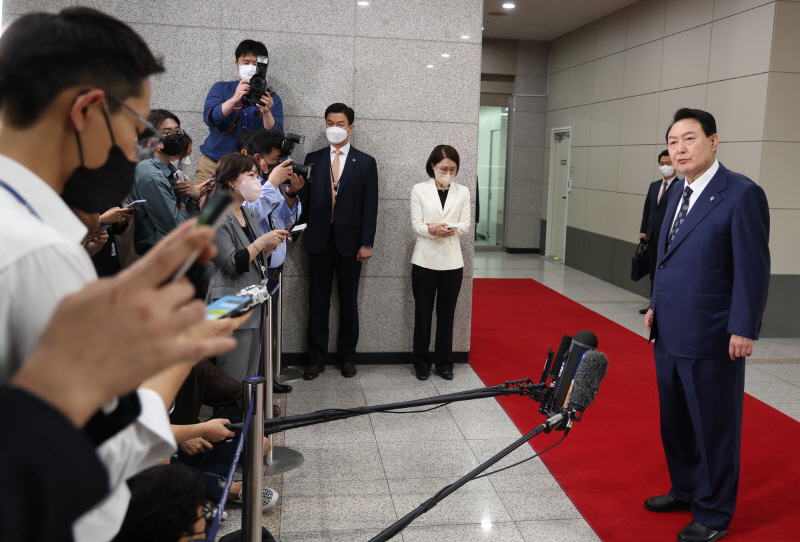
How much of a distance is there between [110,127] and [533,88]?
10.8m

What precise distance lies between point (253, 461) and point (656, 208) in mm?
5708

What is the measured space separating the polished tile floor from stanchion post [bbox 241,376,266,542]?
0.61m

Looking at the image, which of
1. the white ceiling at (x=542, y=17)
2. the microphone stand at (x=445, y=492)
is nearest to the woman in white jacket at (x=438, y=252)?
the microphone stand at (x=445, y=492)

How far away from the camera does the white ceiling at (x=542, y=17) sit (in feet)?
27.5

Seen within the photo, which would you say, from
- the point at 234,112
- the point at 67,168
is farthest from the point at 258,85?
the point at 67,168

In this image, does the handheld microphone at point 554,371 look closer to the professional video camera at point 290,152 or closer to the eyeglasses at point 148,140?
the eyeglasses at point 148,140

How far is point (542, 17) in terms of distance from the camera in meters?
9.11

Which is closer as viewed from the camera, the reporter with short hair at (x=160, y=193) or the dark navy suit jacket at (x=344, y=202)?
the reporter with short hair at (x=160, y=193)

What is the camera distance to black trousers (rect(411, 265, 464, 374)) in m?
4.63

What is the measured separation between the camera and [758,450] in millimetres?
3516

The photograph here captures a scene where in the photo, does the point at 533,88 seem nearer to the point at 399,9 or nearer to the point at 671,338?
the point at 399,9

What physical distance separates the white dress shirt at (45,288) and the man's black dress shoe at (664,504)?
8.76ft

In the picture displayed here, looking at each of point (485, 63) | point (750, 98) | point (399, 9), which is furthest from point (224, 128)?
point (485, 63)

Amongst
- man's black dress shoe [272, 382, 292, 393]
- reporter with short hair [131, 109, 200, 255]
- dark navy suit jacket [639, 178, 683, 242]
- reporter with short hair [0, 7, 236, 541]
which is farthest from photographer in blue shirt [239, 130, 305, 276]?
dark navy suit jacket [639, 178, 683, 242]
